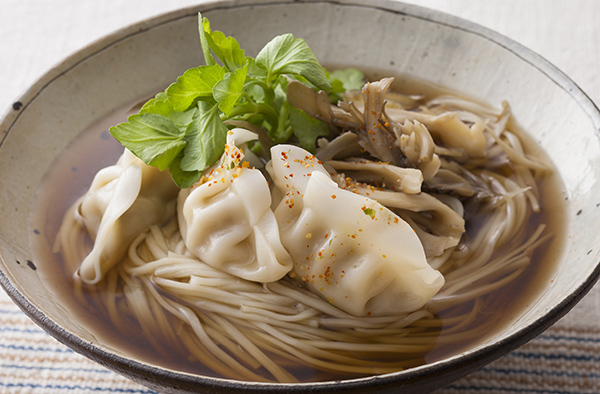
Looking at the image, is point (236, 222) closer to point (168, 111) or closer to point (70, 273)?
point (168, 111)

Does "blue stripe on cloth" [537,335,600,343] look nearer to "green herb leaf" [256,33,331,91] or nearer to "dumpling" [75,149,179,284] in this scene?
"green herb leaf" [256,33,331,91]

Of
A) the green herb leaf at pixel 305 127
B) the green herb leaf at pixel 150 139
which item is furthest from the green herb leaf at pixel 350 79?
the green herb leaf at pixel 150 139

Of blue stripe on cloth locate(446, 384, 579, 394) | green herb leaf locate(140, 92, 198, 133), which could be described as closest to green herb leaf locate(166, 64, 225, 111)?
green herb leaf locate(140, 92, 198, 133)

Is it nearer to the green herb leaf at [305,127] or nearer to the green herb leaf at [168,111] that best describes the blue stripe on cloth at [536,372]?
the green herb leaf at [305,127]

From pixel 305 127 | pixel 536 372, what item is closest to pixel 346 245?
pixel 305 127

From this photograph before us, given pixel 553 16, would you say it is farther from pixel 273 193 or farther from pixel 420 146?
pixel 273 193
